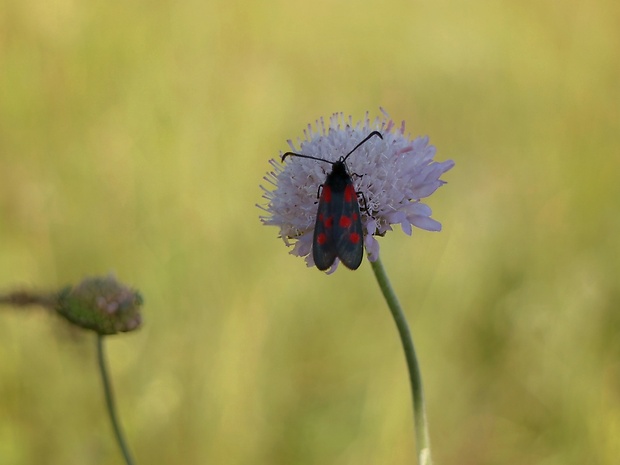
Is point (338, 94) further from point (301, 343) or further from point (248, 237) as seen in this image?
point (301, 343)

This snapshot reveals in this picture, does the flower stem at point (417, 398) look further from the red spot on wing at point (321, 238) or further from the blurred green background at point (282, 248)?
the blurred green background at point (282, 248)

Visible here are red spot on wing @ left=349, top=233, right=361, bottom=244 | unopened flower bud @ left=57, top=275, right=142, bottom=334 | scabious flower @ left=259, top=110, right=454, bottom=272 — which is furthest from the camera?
unopened flower bud @ left=57, top=275, right=142, bottom=334

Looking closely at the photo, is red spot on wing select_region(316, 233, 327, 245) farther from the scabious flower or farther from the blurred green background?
the blurred green background

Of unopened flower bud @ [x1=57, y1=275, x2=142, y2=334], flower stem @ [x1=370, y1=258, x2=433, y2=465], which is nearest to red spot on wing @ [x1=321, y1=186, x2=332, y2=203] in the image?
flower stem @ [x1=370, y1=258, x2=433, y2=465]

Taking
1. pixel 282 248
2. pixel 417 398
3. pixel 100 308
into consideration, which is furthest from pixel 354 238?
pixel 282 248

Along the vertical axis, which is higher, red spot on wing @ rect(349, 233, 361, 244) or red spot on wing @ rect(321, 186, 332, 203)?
red spot on wing @ rect(321, 186, 332, 203)

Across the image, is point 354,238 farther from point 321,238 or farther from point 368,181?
point 368,181

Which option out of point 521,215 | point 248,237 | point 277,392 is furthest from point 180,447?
point 521,215
